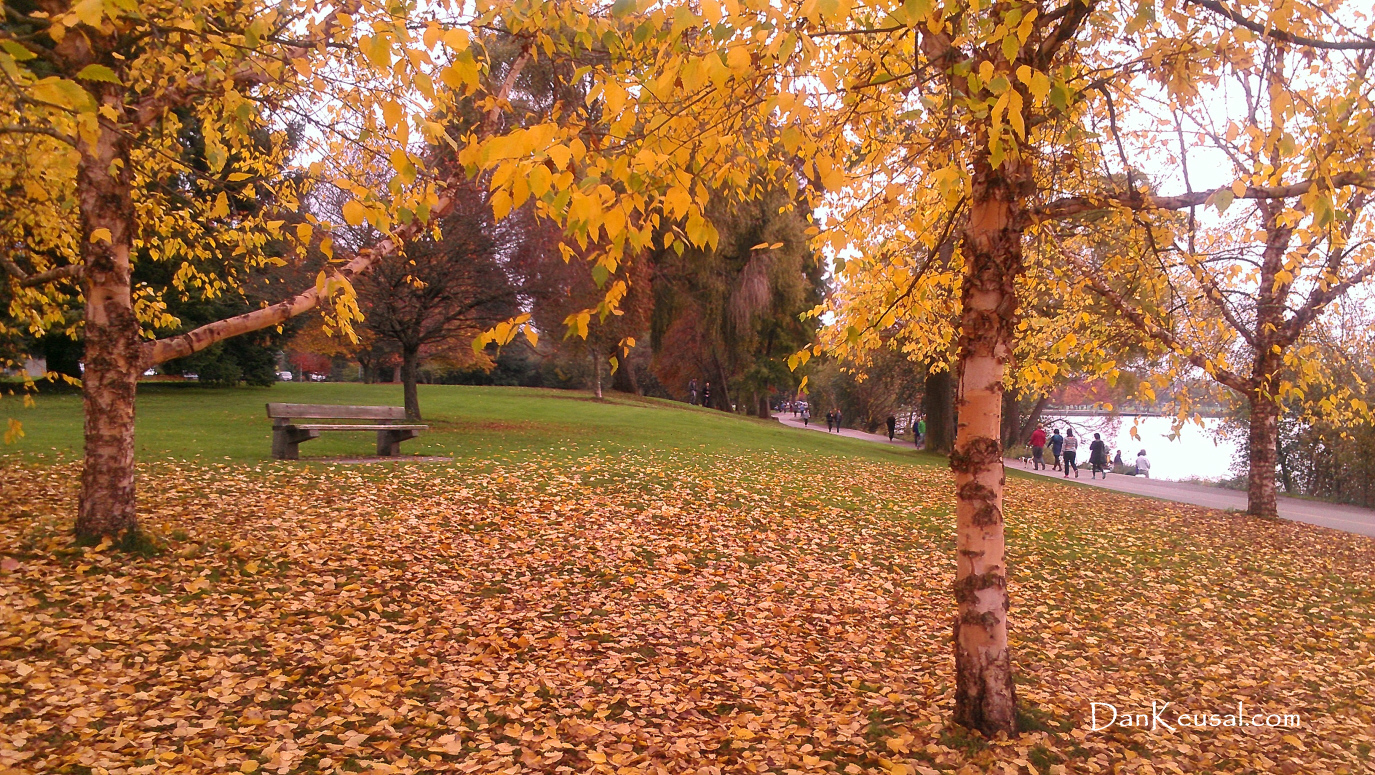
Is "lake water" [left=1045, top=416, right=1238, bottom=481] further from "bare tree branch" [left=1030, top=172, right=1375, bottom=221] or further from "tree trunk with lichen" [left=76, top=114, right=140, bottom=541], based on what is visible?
"tree trunk with lichen" [left=76, top=114, right=140, bottom=541]

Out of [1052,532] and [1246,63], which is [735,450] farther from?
[1246,63]

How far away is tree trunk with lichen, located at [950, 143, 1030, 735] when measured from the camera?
3723 millimetres

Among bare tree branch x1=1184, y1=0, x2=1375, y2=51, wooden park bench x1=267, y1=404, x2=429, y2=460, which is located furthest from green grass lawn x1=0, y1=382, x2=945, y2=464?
bare tree branch x1=1184, y1=0, x2=1375, y2=51

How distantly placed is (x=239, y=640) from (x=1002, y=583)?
4418 millimetres

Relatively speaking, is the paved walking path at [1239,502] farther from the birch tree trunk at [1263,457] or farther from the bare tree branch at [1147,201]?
the bare tree branch at [1147,201]

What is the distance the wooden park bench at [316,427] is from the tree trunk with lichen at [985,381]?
9318 mm

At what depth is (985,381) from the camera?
374 cm

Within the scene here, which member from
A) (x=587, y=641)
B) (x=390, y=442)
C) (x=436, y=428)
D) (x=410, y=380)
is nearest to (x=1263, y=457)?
(x=587, y=641)

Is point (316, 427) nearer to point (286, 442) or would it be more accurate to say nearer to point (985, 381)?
point (286, 442)

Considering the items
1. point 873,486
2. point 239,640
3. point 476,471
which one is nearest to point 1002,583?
Answer: point 239,640

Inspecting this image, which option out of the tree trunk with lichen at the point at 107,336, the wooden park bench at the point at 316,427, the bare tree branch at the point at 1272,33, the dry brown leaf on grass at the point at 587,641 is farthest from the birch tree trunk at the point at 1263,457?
the tree trunk with lichen at the point at 107,336

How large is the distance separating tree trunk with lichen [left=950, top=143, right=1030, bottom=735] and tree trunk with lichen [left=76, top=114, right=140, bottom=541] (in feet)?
18.9

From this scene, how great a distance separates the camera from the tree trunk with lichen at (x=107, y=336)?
553 centimetres

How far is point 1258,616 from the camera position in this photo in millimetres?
6871
